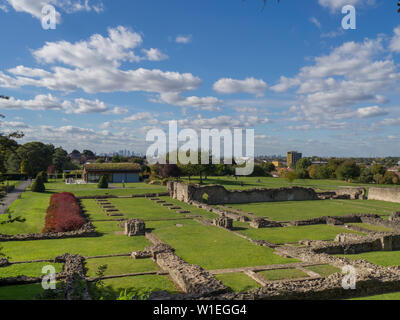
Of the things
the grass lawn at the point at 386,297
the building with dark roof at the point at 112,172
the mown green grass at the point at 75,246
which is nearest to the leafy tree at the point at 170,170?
the building with dark roof at the point at 112,172

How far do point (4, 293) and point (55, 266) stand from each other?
3724 mm

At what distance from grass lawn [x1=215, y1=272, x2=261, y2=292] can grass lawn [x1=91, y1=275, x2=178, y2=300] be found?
197 cm

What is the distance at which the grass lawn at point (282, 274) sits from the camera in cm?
1235

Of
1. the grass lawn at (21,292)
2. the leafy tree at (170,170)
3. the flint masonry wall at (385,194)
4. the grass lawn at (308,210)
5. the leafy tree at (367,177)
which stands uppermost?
the leafy tree at (170,170)

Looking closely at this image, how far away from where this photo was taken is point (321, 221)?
2570cm

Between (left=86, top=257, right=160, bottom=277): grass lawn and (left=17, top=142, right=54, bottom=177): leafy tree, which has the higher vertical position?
(left=17, top=142, right=54, bottom=177): leafy tree

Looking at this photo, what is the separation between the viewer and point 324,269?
13.3 metres

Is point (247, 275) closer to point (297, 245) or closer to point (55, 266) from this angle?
point (297, 245)

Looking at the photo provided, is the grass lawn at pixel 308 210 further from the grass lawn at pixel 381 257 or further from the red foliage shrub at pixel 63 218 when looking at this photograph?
the red foliage shrub at pixel 63 218

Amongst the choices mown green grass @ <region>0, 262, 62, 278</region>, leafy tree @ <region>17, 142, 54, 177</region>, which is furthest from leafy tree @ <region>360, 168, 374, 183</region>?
mown green grass @ <region>0, 262, 62, 278</region>

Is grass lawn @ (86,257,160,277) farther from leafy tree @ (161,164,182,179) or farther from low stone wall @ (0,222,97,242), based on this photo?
leafy tree @ (161,164,182,179)

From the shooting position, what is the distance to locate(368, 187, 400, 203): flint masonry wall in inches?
1614

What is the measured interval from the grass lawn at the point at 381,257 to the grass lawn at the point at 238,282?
6.62 metres
